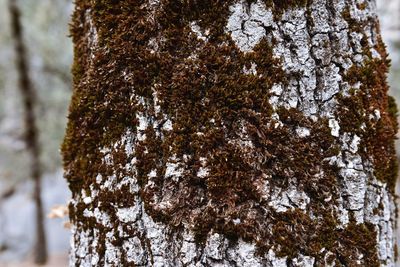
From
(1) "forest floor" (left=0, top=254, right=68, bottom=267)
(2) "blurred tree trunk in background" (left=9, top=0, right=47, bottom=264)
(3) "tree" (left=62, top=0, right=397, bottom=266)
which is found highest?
(2) "blurred tree trunk in background" (left=9, top=0, right=47, bottom=264)

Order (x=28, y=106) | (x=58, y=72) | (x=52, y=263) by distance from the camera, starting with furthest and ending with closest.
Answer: (x=52, y=263)
(x=58, y=72)
(x=28, y=106)

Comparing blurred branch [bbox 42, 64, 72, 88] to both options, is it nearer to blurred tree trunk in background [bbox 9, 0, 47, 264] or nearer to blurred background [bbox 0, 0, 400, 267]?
blurred background [bbox 0, 0, 400, 267]

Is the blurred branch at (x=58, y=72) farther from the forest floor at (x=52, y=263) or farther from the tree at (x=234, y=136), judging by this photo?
the tree at (x=234, y=136)

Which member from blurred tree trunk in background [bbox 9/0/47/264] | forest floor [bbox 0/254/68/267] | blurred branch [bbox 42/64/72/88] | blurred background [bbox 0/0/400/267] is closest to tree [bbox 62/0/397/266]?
blurred background [bbox 0/0/400/267]

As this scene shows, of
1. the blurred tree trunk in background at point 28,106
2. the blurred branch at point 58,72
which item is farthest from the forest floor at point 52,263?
the blurred branch at point 58,72

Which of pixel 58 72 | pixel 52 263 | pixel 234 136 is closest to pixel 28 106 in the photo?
pixel 58 72

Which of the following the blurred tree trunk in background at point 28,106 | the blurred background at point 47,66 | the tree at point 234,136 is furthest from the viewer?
the blurred tree trunk in background at point 28,106

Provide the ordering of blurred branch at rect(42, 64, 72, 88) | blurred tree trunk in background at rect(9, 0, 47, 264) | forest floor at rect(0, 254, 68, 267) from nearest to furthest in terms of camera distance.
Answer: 1. blurred tree trunk in background at rect(9, 0, 47, 264)
2. blurred branch at rect(42, 64, 72, 88)
3. forest floor at rect(0, 254, 68, 267)

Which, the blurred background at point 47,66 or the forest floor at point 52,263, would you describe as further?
the forest floor at point 52,263

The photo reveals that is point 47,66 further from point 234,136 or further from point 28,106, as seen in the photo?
point 234,136

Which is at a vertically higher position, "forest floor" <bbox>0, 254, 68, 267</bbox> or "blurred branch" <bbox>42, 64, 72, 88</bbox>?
"blurred branch" <bbox>42, 64, 72, 88</bbox>
